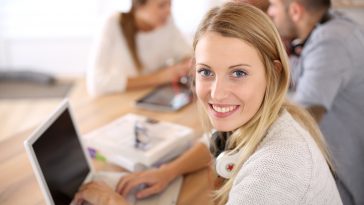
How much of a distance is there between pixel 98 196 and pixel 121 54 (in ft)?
4.02

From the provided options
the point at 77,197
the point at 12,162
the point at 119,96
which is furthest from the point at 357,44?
the point at 12,162

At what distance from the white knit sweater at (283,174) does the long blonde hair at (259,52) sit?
0.04 meters

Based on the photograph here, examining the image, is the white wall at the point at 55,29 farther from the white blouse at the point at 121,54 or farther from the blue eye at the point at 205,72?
the blue eye at the point at 205,72

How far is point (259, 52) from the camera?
3.15 ft

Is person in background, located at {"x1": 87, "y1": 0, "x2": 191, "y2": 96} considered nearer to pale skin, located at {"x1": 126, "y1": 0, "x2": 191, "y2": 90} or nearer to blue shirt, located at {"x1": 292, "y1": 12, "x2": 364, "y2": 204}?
pale skin, located at {"x1": 126, "y1": 0, "x2": 191, "y2": 90}

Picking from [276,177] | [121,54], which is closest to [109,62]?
[121,54]

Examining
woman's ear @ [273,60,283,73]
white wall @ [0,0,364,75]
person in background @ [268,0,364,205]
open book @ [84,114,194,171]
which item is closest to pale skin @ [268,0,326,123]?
person in background @ [268,0,364,205]

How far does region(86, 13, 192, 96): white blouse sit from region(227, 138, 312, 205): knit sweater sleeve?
3.97 feet

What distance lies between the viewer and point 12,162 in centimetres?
141

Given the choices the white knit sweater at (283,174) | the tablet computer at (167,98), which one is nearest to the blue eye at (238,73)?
the white knit sweater at (283,174)

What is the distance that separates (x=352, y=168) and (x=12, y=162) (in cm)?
130

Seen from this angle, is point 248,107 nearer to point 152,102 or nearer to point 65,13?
point 152,102

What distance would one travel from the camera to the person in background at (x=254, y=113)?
90cm

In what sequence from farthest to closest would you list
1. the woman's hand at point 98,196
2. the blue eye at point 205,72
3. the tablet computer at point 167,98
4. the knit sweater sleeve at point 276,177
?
the tablet computer at point 167,98
the woman's hand at point 98,196
the blue eye at point 205,72
the knit sweater sleeve at point 276,177
